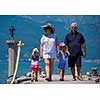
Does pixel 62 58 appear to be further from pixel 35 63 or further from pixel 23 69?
pixel 23 69

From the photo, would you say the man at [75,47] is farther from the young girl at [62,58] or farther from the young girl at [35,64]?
the young girl at [35,64]

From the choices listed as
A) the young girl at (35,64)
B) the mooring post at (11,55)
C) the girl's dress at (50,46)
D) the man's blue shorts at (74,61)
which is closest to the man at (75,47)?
the man's blue shorts at (74,61)

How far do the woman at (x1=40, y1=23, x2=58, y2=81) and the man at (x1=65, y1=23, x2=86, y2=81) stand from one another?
0.43 ft

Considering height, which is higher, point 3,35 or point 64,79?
point 3,35

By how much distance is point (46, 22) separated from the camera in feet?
19.9

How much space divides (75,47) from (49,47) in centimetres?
25

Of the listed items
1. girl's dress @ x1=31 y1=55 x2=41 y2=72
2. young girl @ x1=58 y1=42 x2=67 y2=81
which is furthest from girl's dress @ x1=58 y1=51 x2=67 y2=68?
girl's dress @ x1=31 y1=55 x2=41 y2=72

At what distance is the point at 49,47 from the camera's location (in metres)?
6.11

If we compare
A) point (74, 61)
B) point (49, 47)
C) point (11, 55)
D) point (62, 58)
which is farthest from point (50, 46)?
point (11, 55)

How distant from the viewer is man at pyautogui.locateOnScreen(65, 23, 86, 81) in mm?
6074

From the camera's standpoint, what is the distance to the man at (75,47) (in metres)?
6.07
